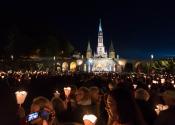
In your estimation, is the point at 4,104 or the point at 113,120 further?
the point at 113,120

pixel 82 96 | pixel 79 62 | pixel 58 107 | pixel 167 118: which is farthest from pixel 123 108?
pixel 79 62

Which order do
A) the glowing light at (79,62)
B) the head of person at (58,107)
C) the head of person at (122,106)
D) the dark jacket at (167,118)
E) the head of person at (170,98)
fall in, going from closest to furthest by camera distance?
the head of person at (122,106)
the dark jacket at (167,118)
the head of person at (170,98)
the head of person at (58,107)
the glowing light at (79,62)

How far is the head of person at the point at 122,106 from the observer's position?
441 centimetres

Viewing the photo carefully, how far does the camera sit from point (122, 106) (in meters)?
4.40

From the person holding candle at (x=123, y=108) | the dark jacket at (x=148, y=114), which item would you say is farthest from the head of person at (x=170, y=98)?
the person holding candle at (x=123, y=108)

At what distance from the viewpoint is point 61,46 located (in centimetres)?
10319

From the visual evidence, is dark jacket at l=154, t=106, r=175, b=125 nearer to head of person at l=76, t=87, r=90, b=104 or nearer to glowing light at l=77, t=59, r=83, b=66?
head of person at l=76, t=87, r=90, b=104

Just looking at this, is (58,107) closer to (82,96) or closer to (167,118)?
(82,96)

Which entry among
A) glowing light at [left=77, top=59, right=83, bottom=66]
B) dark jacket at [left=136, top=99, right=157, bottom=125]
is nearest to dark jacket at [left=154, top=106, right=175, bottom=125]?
dark jacket at [left=136, top=99, right=157, bottom=125]

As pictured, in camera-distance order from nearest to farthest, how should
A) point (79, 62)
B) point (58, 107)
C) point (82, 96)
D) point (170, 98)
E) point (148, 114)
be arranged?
point (170, 98)
point (148, 114)
point (58, 107)
point (82, 96)
point (79, 62)

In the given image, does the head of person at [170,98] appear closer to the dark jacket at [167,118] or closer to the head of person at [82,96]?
the dark jacket at [167,118]

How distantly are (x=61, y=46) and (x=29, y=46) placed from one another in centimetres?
3174

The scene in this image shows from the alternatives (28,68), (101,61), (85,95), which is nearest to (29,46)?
(28,68)

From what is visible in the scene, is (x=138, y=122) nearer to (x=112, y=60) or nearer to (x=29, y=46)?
(x=29, y=46)
